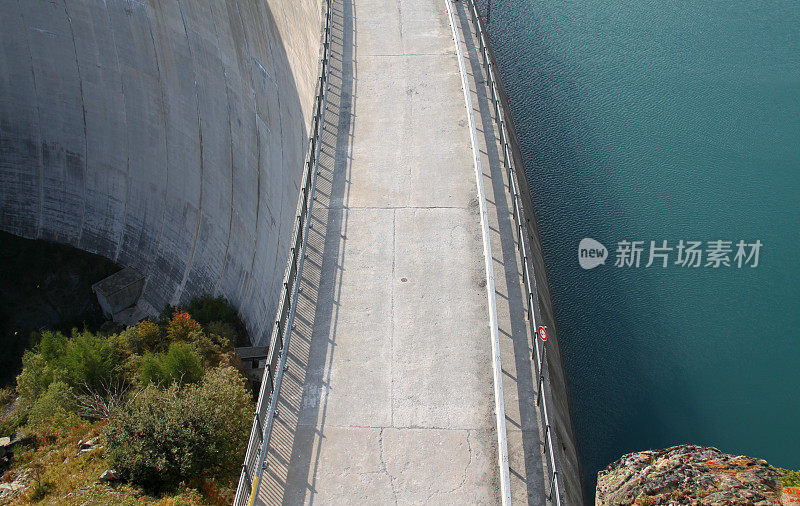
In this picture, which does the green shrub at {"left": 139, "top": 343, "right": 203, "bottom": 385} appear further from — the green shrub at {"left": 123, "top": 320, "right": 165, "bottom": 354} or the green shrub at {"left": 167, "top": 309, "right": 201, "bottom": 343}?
the green shrub at {"left": 123, "top": 320, "right": 165, "bottom": 354}

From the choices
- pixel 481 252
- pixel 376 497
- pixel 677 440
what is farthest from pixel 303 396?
pixel 677 440

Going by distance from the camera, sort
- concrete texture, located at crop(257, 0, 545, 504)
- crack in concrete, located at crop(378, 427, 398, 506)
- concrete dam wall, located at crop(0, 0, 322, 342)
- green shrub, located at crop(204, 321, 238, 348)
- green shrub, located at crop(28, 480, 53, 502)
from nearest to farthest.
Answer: crack in concrete, located at crop(378, 427, 398, 506) < concrete texture, located at crop(257, 0, 545, 504) < green shrub, located at crop(28, 480, 53, 502) < green shrub, located at crop(204, 321, 238, 348) < concrete dam wall, located at crop(0, 0, 322, 342)

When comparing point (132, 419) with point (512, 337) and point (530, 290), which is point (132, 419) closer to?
point (512, 337)

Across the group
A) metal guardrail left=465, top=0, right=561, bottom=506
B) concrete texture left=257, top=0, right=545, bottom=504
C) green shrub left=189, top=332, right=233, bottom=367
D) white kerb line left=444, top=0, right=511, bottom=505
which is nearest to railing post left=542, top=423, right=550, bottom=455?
metal guardrail left=465, top=0, right=561, bottom=506

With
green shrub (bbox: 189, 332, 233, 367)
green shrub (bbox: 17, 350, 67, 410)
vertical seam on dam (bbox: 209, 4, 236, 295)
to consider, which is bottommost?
green shrub (bbox: 17, 350, 67, 410)

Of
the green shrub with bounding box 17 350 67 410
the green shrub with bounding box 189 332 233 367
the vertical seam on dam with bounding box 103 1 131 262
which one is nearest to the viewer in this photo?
the green shrub with bounding box 189 332 233 367

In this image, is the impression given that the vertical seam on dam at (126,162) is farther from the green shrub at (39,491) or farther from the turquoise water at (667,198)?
the green shrub at (39,491)

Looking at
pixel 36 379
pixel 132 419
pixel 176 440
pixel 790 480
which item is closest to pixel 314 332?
pixel 176 440
